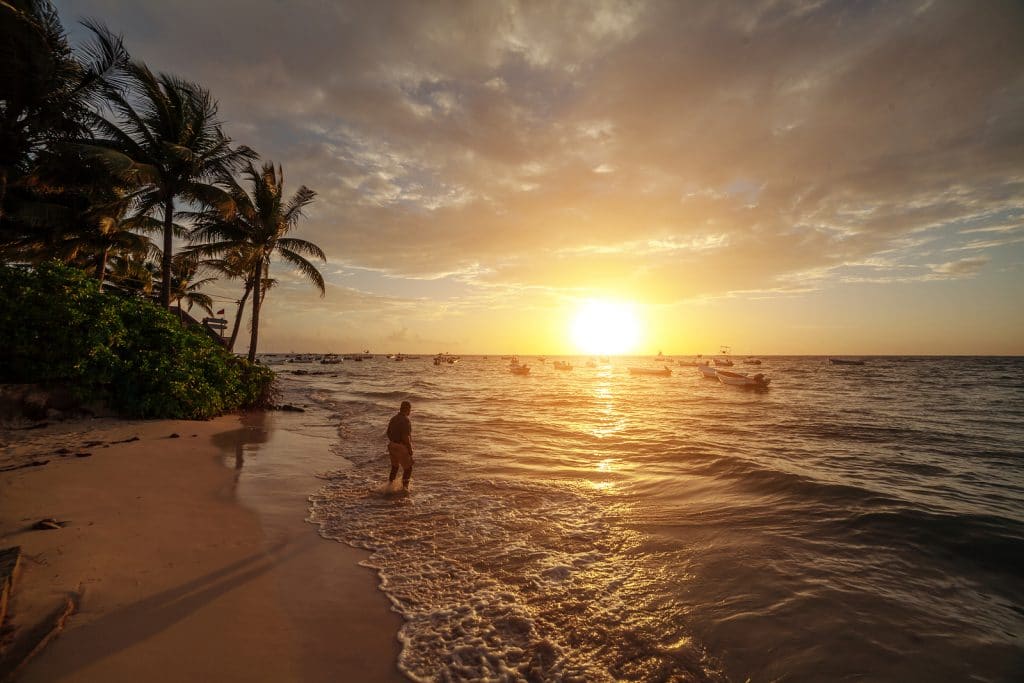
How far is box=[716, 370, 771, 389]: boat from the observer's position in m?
35.9

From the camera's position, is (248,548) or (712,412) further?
(712,412)

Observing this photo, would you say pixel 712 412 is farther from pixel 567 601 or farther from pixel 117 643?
pixel 117 643

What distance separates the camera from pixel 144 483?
7.39 meters

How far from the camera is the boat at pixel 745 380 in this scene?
35.9 metres

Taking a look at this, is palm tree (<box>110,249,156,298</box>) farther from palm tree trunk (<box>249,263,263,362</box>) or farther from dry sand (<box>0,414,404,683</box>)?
dry sand (<box>0,414,404,683</box>)

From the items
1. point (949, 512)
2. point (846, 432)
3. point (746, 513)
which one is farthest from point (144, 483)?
point (846, 432)

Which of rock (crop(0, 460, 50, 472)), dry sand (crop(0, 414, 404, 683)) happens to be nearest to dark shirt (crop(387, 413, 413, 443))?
dry sand (crop(0, 414, 404, 683))

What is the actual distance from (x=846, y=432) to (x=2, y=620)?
2189 centimetres

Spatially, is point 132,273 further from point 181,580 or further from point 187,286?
point 181,580

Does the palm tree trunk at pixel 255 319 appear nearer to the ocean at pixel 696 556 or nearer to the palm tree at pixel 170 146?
the palm tree at pixel 170 146

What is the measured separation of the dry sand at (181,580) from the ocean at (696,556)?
22.3 inches

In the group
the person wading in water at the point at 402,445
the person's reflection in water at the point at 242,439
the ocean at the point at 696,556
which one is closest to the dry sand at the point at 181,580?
the ocean at the point at 696,556

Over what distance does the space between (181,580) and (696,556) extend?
21.9 feet

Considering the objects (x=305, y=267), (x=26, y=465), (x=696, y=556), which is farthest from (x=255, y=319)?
(x=696, y=556)
